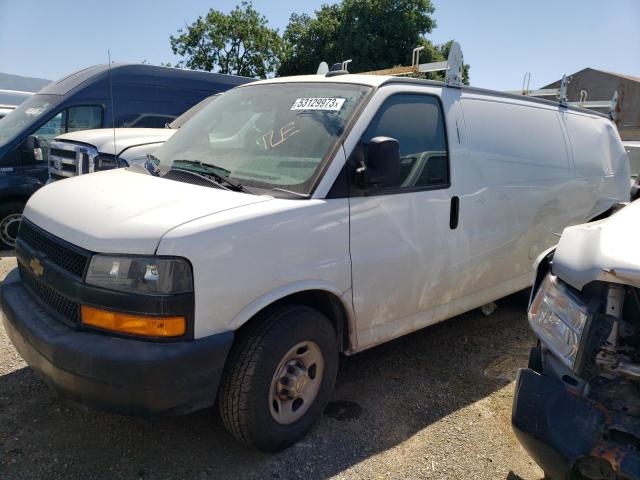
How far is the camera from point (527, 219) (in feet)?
13.8

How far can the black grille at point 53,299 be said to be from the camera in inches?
Answer: 97.2

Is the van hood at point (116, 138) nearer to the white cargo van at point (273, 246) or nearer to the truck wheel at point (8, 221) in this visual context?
the truck wheel at point (8, 221)

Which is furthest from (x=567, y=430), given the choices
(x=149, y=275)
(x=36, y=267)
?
(x=36, y=267)

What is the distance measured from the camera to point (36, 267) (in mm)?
2773

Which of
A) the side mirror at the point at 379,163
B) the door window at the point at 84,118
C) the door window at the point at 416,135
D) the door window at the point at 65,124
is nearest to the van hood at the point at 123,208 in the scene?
the side mirror at the point at 379,163

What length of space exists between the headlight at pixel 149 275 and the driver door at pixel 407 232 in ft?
3.35

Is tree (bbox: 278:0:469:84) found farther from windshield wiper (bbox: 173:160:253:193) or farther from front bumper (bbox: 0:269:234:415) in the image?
front bumper (bbox: 0:269:234:415)

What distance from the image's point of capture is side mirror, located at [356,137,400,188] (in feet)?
9.43

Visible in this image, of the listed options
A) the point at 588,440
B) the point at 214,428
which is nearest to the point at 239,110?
the point at 214,428

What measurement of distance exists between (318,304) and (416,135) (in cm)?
130

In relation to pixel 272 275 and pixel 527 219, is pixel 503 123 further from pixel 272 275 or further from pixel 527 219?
pixel 272 275

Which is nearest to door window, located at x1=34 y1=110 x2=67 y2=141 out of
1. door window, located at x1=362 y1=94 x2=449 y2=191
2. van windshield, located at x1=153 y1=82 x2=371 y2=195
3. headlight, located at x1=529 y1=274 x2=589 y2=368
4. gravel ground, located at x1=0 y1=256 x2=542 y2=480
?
gravel ground, located at x1=0 y1=256 x2=542 y2=480

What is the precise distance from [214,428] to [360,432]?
87cm

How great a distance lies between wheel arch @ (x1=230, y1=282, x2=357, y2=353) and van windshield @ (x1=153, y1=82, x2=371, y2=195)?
21.5 inches
